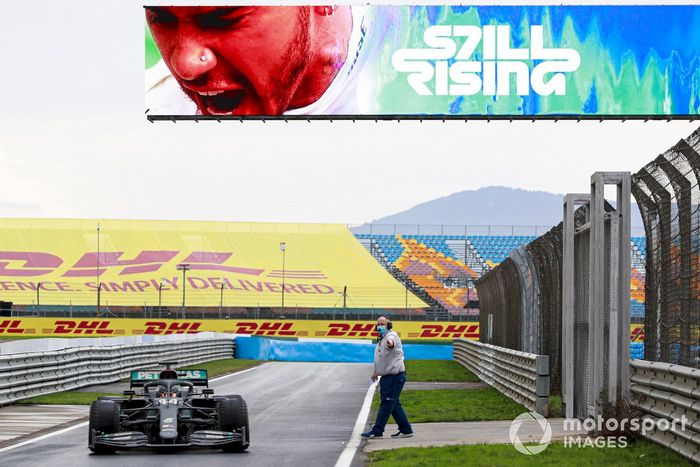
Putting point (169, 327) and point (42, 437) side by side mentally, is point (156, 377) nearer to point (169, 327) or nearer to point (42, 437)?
point (42, 437)

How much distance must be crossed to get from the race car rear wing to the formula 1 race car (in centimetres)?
1

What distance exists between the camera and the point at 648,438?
13.1 metres

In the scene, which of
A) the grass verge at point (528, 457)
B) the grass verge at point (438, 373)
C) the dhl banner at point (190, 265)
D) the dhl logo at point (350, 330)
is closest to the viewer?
the grass verge at point (528, 457)

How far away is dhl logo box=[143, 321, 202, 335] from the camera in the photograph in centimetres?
6444

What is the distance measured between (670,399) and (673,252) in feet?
4.80

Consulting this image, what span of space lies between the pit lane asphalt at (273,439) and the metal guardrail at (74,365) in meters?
2.62

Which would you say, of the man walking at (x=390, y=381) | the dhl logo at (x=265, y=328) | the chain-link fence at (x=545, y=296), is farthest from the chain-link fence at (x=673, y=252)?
the dhl logo at (x=265, y=328)

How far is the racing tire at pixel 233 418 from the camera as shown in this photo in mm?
13969

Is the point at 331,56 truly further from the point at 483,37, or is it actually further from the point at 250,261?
the point at 250,261

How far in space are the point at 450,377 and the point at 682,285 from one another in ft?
66.7

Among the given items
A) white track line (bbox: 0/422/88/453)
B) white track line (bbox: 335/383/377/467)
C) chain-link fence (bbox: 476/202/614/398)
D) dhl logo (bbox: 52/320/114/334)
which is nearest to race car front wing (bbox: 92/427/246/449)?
white track line (bbox: 335/383/377/467)

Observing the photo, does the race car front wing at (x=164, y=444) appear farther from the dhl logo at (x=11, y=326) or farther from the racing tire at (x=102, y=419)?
the dhl logo at (x=11, y=326)

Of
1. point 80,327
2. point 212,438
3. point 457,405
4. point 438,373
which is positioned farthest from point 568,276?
point 80,327

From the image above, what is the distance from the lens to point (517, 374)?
2136cm
